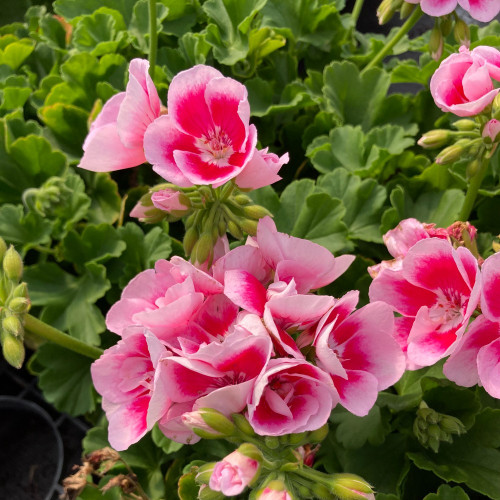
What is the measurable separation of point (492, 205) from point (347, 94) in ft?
1.43

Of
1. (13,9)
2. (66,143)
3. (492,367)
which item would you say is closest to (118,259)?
(66,143)

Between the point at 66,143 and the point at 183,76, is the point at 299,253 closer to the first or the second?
the point at 183,76

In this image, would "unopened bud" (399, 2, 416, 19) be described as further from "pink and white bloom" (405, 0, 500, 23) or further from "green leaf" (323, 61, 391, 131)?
"green leaf" (323, 61, 391, 131)

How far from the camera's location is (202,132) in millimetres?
773

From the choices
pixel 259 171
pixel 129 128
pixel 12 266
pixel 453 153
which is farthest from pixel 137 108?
pixel 453 153

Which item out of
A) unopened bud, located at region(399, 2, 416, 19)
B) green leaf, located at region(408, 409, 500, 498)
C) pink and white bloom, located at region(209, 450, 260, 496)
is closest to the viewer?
pink and white bloom, located at region(209, 450, 260, 496)

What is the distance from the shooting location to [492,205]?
133cm

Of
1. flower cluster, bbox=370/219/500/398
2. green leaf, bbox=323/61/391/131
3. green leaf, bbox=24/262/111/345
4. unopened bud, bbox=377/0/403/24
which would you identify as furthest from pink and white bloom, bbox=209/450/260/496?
green leaf, bbox=323/61/391/131

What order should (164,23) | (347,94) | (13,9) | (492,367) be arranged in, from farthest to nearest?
(13,9), (164,23), (347,94), (492,367)

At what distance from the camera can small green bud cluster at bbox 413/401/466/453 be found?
976 mm

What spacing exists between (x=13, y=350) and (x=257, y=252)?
1.11 ft

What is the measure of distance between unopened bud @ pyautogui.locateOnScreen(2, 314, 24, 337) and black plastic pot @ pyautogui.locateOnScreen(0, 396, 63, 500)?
107cm

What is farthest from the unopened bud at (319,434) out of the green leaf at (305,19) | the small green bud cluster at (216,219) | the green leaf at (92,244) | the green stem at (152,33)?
the green leaf at (305,19)

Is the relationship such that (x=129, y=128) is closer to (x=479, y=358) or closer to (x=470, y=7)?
(x=479, y=358)
